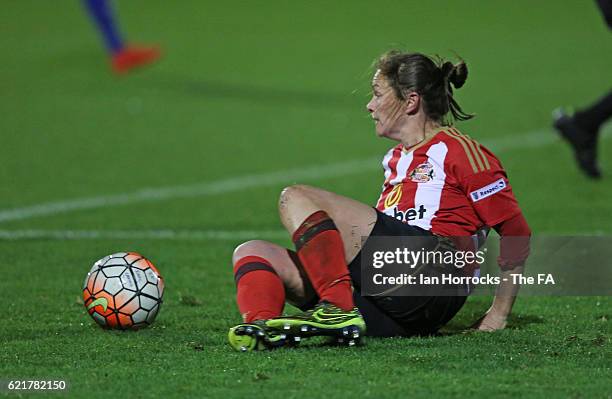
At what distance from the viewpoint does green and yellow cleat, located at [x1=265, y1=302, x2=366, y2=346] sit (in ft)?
14.2

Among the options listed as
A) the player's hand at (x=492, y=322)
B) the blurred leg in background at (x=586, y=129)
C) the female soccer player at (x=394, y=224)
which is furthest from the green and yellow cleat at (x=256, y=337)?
the blurred leg in background at (x=586, y=129)

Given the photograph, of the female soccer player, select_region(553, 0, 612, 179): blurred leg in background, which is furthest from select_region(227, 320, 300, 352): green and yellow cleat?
select_region(553, 0, 612, 179): blurred leg in background

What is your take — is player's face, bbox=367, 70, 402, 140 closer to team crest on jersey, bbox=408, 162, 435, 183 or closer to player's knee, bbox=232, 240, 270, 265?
team crest on jersey, bbox=408, 162, 435, 183

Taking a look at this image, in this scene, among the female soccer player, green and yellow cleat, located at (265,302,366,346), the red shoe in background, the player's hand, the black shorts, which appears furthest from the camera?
the red shoe in background

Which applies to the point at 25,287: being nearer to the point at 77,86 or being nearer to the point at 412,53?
the point at 412,53

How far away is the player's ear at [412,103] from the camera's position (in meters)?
4.93

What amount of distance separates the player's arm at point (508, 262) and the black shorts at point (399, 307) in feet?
0.62

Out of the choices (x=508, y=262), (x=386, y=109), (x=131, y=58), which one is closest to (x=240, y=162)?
(x=386, y=109)

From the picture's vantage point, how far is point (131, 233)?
7730 mm

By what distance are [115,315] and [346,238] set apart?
3.61 feet

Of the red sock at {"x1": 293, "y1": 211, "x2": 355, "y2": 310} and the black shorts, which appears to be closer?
the red sock at {"x1": 293, "y1": 211, "x2": 355, "y2": 310}

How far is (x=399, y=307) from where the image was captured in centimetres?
464

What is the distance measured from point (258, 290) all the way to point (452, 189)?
2.97 ft

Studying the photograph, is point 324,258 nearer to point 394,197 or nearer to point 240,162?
point 394,197
